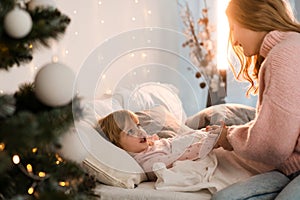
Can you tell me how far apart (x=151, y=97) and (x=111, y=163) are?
325 mm

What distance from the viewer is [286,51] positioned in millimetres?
1642

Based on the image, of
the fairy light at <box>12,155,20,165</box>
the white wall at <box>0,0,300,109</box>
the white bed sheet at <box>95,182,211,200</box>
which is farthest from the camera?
the white wall at <box>0,0,300,109</box>

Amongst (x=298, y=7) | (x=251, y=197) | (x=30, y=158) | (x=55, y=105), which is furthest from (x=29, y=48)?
(x=298, y=7)

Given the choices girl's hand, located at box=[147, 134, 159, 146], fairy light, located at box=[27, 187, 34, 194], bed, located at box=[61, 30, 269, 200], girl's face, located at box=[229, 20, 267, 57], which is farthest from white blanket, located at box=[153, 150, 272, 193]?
fairy light, located at box=[27, 187, 34, 194]

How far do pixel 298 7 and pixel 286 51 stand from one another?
6.84ft

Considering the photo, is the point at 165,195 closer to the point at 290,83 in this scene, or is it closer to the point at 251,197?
the point at 251,197

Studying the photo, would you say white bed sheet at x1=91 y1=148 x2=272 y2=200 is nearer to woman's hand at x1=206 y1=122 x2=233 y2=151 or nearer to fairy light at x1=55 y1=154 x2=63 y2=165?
woman's hand at x1=206 y1=122 x2=233 y2=151

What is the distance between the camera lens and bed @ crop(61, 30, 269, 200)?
179cm

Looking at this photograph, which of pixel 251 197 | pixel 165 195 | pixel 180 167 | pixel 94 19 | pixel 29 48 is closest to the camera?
pixel 29 48

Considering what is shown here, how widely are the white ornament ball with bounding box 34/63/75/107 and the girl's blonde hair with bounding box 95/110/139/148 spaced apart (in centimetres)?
92

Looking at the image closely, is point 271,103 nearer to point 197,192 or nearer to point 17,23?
point 197,192

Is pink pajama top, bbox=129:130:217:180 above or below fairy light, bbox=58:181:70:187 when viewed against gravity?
below

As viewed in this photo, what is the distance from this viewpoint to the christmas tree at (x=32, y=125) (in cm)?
88

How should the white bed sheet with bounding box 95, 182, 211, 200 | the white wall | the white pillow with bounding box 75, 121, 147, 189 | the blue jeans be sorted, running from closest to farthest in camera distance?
the blue jeans < the white bed sheet with bounding box 95, 182, 211, 200 < the white pillow with bounding box 75, 121, 147, 189 < the white wall
